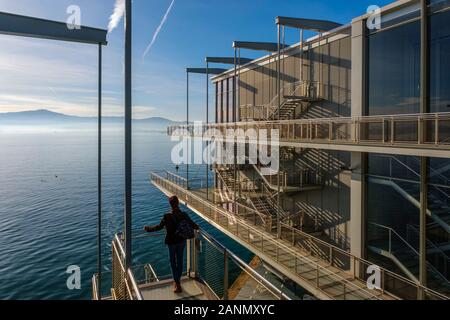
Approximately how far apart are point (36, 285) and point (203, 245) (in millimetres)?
15159

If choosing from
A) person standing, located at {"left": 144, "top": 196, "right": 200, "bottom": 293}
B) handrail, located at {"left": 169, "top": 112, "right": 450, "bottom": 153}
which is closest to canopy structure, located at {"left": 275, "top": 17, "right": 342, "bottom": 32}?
handrail, located at {"left": 169, "top": 112, "right": 450, "bottom": 153}

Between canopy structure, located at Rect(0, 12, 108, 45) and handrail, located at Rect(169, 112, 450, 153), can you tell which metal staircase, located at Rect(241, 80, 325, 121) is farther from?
canopy structure, located at Rect(0, 12, 108, 45)

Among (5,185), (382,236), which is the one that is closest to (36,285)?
(382,236)

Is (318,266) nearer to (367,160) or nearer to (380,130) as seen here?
(367,160)

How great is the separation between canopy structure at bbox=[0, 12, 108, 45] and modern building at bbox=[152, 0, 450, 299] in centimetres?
787

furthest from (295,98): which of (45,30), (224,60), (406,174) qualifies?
(45,30)

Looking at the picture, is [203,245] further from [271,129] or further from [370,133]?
[271,129]

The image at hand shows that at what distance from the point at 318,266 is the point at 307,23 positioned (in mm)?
10730

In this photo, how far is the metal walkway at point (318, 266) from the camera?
9.45 metres

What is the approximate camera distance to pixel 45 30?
6.25 m

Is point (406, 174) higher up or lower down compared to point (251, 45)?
lower down

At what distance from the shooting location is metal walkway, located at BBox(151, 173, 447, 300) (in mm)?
9453

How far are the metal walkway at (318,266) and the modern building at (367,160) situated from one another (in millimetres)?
47
